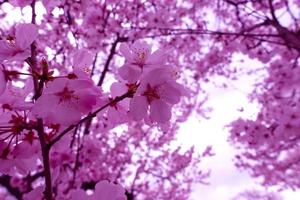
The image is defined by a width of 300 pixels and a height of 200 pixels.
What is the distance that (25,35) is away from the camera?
1.52 m

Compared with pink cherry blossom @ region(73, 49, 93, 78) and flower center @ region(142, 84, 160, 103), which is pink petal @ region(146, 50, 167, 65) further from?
pink cherry blossom @ region(73, 49, 93, 78)

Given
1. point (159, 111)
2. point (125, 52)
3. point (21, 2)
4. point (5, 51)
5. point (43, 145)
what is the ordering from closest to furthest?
point (43, 145) < point (5, 51) < point (159, 111) < point (125, 52) < point (21, 2)

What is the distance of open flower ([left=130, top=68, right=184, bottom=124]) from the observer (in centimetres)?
149

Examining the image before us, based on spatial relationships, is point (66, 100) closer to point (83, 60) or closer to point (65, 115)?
point (65, 115)

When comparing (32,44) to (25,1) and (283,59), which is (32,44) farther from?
(283,59)

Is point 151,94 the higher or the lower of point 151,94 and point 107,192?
the higher

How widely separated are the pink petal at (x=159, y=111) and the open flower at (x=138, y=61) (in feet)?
0.43

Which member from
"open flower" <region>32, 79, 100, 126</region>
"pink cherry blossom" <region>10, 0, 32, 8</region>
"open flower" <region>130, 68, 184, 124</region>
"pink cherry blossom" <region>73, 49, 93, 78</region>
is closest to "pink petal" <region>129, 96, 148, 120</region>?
"open flower" <region>130, 68, 184, 124</region>

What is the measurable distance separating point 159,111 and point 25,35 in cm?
59

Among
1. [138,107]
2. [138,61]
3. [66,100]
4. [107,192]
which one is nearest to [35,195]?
[107,192]

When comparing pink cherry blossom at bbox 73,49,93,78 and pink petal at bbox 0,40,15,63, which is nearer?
pink petal at bbox 0,40,15,63

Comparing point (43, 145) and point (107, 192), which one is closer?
point (43, 145)

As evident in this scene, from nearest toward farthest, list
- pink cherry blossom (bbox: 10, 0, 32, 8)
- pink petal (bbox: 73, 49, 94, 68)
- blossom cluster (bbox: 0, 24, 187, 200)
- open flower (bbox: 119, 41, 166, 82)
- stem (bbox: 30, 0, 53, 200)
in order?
1. stem (bbox: 30, 0, 53, 200)
2. blossom cluster (bbox: 0, 24, 187, 200)
3. open flower (bbox: 119, 41, 166, 82)
4. pink petal (bbox: 73, 49, 94, 68)
5. pink cherry blossom (bbox: 10, 0, 32, 8)

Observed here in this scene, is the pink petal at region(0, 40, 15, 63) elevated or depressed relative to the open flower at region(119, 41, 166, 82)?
depressed
